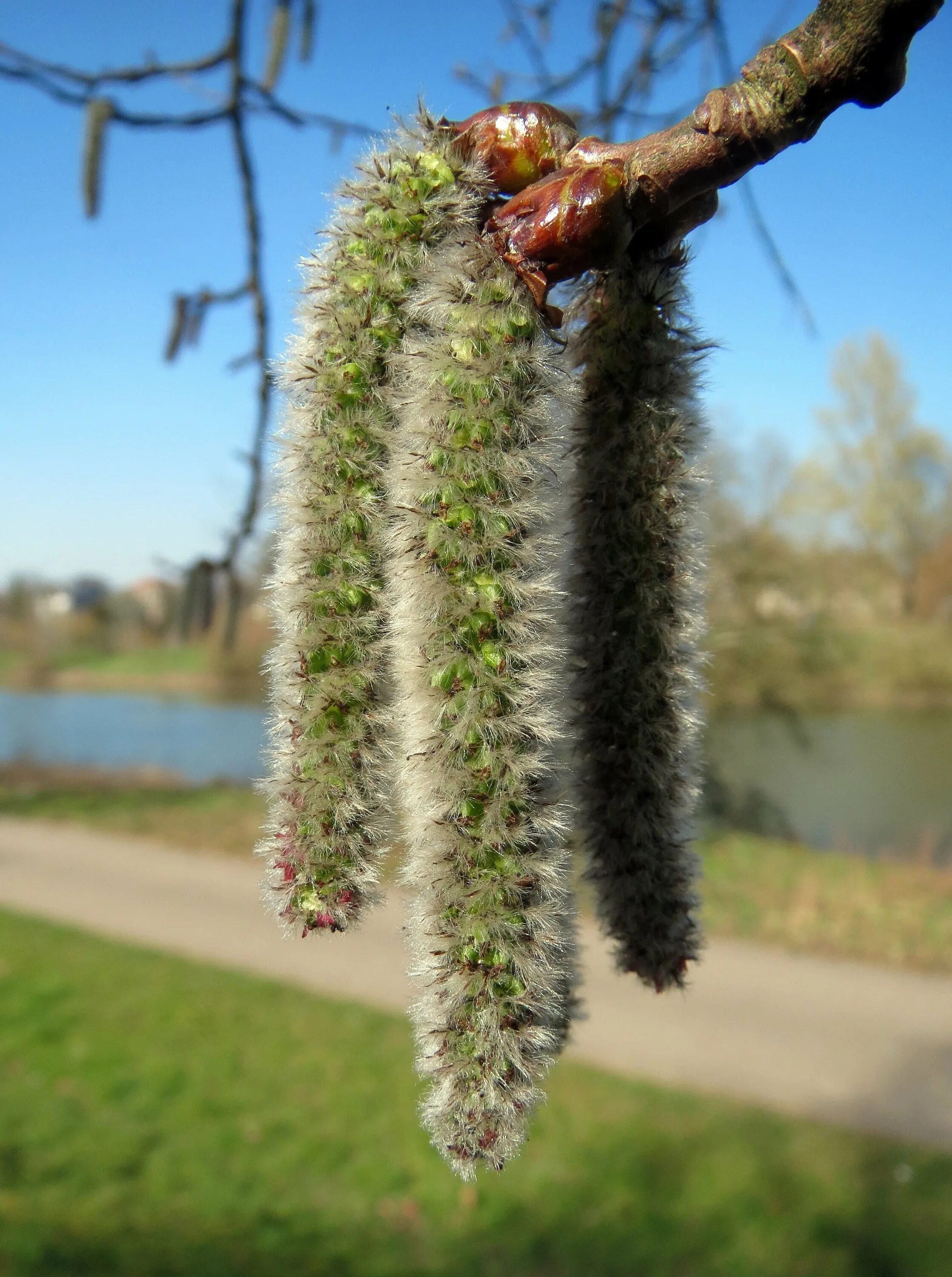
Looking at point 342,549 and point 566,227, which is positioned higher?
point 566,227

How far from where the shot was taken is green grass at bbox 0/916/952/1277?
559 cm

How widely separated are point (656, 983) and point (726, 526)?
1531cm

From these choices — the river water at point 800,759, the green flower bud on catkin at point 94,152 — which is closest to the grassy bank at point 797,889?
the river water at point 800,759

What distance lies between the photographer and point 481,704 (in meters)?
0.97

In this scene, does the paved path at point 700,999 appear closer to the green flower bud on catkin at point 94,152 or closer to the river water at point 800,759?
the river water at point 800,759

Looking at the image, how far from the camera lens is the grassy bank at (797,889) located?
10.2m

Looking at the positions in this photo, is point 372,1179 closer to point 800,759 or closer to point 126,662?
point 800,759

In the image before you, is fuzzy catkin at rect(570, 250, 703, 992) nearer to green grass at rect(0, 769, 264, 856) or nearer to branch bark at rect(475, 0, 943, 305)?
branch bark at rect(475, 0, 943, 305)

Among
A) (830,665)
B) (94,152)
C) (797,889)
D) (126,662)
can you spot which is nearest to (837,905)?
(797,889)

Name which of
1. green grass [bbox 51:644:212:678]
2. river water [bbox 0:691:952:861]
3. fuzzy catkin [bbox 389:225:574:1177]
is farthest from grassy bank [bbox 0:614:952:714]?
fuzzy catkin [bbox 389:225:574:1177]

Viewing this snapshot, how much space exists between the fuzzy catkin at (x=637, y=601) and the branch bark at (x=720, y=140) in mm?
117

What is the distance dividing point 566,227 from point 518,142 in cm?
18

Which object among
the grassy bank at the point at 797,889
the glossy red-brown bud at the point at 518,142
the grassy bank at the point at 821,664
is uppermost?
the glossy red-brown bud at the point at 518,142

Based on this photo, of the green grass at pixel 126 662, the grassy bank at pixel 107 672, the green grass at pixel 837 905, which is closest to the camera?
the green grass at pixel 837 905
